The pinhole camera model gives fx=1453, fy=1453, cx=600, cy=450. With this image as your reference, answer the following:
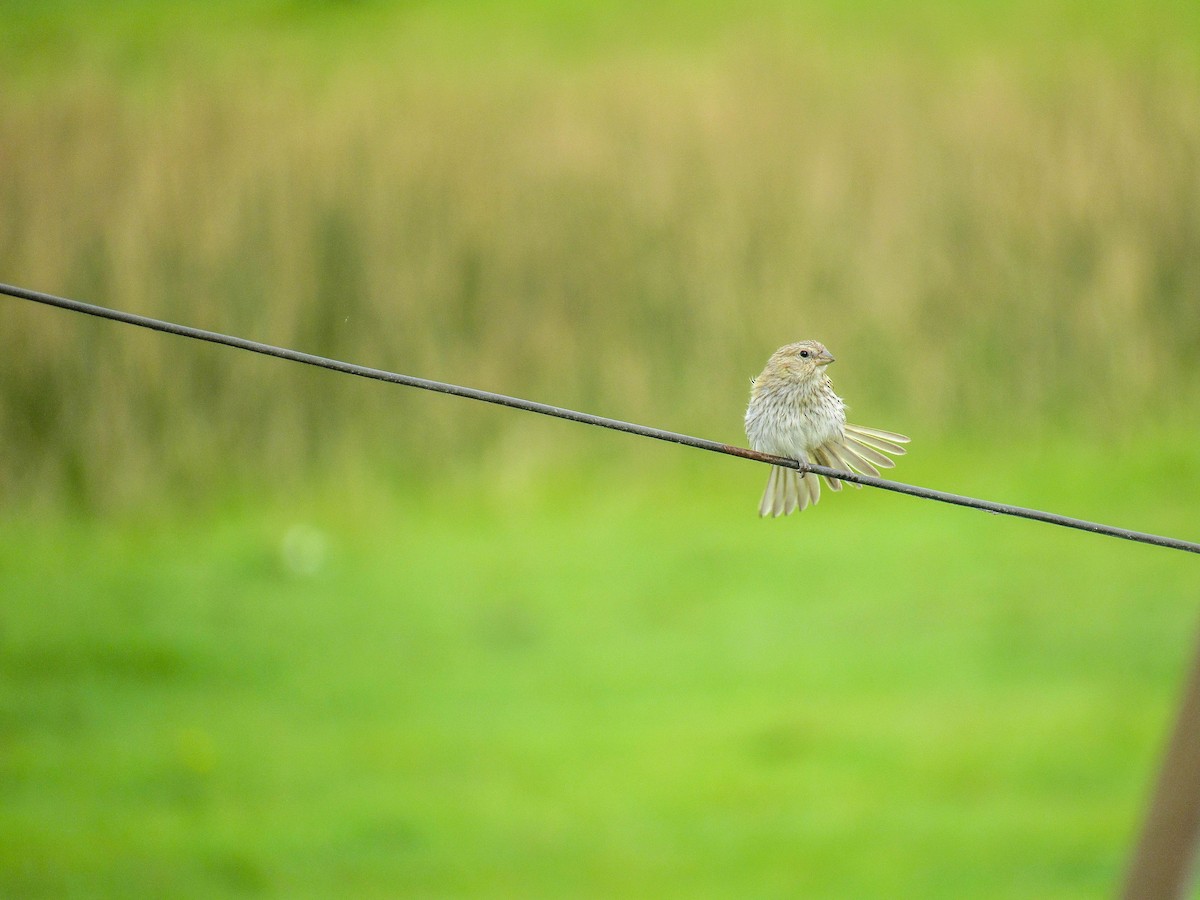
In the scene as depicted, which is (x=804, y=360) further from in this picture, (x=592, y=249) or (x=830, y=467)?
(x=592, y=249)

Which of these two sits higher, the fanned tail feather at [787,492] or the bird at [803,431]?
the bird at [803,431]

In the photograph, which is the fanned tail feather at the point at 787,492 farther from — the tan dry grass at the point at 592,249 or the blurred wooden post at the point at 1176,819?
the tan dry grass at the point at 592,249

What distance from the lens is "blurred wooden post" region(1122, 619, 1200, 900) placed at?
3.74m

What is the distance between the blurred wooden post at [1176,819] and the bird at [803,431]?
105 centimetres

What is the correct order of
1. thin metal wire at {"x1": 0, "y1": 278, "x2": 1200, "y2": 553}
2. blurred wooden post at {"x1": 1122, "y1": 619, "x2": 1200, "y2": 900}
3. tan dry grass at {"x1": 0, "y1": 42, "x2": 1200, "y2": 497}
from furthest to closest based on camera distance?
tan dry grass at {"x1": 0, "y1": 42, "x2": 1200, "y2": 497}, blurred wooden post at {"x1": 1122, "y1": 619, "x2": 1200, "y2": 900}, thin metal wire at {"x1": 0, "y1": 278, "x2": 1200, "y2": 553}

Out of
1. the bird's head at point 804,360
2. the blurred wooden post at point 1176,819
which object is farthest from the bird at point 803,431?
the blurred wooden post at point 1176,819

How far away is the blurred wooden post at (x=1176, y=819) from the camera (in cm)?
374

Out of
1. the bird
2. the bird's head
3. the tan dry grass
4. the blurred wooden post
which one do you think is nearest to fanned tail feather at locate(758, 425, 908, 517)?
the bird

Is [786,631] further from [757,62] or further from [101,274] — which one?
[101,274]

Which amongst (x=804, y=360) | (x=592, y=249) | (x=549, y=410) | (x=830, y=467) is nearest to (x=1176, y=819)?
(x=830, y=467)

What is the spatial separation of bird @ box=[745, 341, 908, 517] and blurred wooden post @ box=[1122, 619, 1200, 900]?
1050 mm

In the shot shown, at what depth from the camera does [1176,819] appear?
376cm

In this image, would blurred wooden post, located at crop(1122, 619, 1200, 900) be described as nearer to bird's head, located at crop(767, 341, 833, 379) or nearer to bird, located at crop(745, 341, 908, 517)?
bird, located at crop(745, 341, 908, 517)

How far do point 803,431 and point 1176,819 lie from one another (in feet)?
4.77
